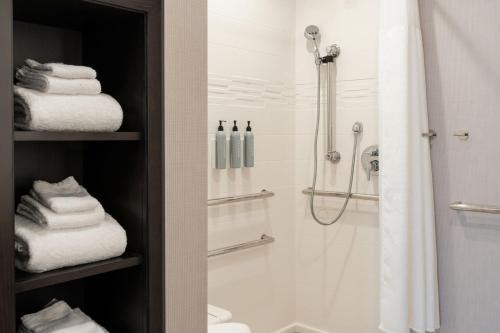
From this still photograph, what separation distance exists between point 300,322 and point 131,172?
2312 millimetres

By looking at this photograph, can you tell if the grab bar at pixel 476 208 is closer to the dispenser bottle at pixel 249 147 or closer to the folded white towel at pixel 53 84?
the dispenser bottle at pixel 249 147

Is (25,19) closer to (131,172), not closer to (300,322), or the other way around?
(131,172)

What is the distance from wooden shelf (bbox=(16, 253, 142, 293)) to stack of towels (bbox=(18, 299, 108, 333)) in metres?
0.15

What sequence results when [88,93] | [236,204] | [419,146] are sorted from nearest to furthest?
[88,93] → [419,146] → [236,204]

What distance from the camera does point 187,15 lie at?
126 centimetres

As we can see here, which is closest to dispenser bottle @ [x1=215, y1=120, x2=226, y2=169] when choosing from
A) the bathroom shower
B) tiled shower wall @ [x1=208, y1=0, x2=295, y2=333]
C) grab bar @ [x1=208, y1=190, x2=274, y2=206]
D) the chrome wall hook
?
tiled shower wall @ [x1=208, y1=0, x2=295, y2=333]

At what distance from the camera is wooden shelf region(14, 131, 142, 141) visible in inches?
39.8

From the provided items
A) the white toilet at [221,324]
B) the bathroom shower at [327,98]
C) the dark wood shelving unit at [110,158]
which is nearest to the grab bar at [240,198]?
the bathroom shower at [327,98]

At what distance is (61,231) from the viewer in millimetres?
1122

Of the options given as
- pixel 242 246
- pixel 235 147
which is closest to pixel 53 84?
pixel 235 147

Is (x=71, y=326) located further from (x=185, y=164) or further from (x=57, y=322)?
(x=185, y=164)

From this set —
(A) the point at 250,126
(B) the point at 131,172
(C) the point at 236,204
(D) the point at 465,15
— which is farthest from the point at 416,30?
(B) the point at 131,172

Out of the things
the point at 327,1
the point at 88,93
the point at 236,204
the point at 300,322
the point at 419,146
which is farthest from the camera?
the point at 300,322

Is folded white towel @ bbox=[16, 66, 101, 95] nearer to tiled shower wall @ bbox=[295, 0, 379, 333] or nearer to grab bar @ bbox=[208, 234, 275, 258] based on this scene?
grab bar @ bbox=[208, 234, 275, 258]
